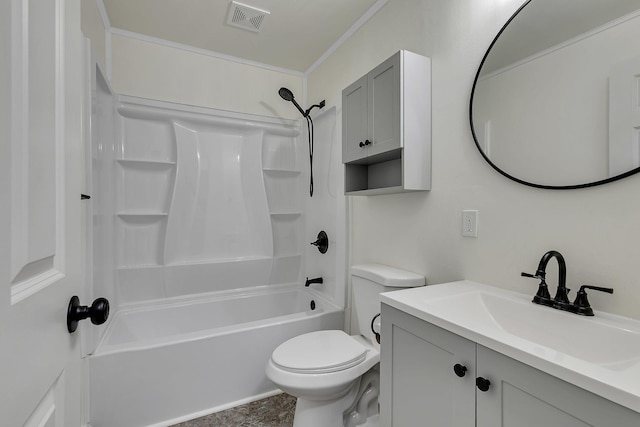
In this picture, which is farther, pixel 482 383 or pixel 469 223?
pixel 469 223

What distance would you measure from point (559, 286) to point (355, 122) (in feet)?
3.98

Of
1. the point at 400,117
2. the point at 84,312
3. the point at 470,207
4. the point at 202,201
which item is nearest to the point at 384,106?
the point at 400,117

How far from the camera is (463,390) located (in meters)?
0.80

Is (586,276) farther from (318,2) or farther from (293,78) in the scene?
(293,78)

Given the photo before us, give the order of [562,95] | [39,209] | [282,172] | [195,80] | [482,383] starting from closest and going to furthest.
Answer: [39,209], [482,383], [562,95], [195,80], [282,172]

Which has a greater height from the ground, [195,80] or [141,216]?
[195,80]

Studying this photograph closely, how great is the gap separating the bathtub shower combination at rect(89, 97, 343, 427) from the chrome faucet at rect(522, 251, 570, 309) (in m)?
1.42

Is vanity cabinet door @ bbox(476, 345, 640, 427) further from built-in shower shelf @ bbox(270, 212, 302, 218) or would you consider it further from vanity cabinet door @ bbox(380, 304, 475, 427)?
built-in shower shelf @ bbox(270, 212, 302, 218)

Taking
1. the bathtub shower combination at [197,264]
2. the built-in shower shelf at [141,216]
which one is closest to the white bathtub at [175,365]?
the bathtub shower combination at [197,264]

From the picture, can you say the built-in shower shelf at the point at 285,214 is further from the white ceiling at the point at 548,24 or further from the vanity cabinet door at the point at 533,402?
the vanity cabinet door at the point at 533,402

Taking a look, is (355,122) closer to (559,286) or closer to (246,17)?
(246,17)

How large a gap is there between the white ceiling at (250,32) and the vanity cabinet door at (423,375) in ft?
6.14

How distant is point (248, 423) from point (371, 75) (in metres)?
2.04

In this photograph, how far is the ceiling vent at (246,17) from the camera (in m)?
1.88
